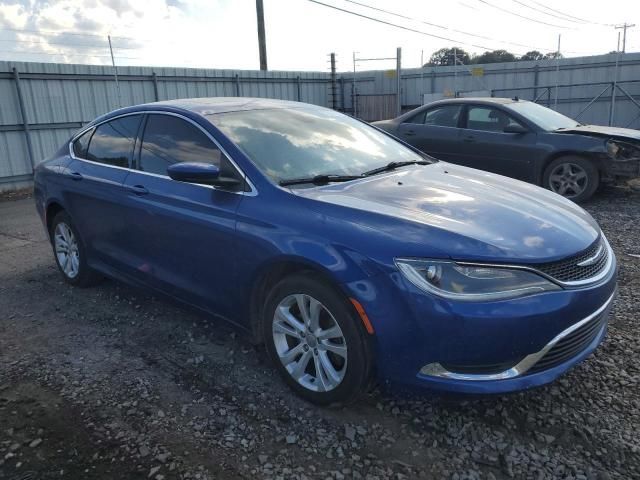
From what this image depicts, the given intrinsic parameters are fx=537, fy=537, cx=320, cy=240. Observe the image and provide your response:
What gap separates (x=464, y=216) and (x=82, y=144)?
358cm

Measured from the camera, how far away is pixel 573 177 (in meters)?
7.91

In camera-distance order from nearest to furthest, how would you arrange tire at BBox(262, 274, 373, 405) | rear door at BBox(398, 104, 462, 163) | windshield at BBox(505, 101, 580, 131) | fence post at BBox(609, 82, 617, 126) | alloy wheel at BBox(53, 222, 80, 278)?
1. tire at BBox(262, 274, 373, 405)
2. alloy wheel at BBox(53, 222, 80, 278)
3. windshield at BBox(505, 101, 580, 131)
4. rear door at BBox(398, 104, 462, 163)
5. fence post at BBox(609, 82, 617, 126)

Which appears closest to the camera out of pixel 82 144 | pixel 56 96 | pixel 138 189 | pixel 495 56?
pixel 138 189

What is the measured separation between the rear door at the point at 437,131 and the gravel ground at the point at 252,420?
515cm

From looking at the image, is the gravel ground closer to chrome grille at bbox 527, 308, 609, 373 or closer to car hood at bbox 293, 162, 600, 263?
chrome grille at bbox 527, 308, 609, 373

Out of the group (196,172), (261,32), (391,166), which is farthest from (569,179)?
(261,32)

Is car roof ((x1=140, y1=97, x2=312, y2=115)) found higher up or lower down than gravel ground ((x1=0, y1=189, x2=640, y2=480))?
higher up

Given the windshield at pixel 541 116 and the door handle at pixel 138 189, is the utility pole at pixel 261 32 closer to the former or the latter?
the windshield at pixel 541 116

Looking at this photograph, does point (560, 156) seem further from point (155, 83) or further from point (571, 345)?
point (155, 83)

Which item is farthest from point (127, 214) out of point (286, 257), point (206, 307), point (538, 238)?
point (538, 238)

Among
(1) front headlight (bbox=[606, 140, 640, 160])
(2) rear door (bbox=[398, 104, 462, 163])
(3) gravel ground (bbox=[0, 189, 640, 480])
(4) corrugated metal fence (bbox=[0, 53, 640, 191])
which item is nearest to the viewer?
(3) gravel ground (bbox=[0, 189, 640, 480])

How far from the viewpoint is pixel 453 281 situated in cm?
240

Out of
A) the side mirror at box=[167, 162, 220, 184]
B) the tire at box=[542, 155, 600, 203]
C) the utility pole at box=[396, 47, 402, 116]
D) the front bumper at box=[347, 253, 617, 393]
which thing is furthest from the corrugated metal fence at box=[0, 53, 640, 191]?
the front bumper at box=[347, 253, 617, 393]

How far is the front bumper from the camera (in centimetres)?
236
